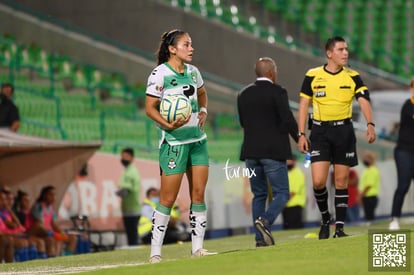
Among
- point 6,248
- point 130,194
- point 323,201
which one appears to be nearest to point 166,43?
point 323,201

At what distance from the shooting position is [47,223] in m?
20.7

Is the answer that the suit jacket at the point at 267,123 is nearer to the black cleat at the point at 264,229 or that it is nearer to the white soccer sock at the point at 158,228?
the black cleat at the point at 264,229

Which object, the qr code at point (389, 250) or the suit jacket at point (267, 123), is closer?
the qr code at point (389, 250)

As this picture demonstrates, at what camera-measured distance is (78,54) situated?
3328cm

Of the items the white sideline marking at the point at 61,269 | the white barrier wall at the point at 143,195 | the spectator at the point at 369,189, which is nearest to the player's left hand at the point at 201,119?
the white sideline marking at the point at 61,269

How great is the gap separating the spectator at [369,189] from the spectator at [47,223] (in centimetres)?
860

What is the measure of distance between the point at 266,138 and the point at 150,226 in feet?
23.9

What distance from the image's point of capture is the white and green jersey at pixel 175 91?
41.6ft

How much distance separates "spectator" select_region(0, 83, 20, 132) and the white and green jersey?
37.8ft

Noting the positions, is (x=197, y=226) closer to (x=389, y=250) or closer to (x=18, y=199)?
(x=389, y=250)

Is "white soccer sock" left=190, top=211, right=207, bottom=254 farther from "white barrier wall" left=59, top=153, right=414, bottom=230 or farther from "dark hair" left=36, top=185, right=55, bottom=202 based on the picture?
"white barrier wall" left=59, top=153, right=414, bottom=230

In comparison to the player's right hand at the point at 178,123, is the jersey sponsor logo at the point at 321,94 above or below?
above

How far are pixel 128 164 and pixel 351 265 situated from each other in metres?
12.9

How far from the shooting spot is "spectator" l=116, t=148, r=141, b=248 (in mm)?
23172
